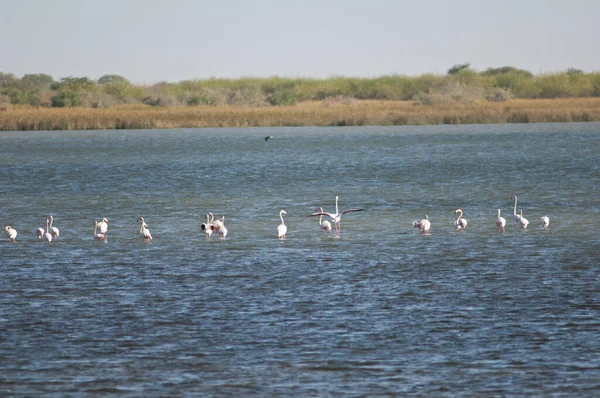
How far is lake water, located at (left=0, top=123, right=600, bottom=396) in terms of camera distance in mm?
12000

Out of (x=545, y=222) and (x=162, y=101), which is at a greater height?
(x=162, y=101)

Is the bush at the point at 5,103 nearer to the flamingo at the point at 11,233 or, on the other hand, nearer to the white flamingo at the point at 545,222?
the flamingo at the point at 11,233

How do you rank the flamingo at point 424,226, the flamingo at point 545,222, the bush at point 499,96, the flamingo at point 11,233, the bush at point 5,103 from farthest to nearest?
the bush at point 499,96, the bush at point 5,103, the flamingo at point 545,222, the flamingo at point 424,226, the flamingo at point 11,233

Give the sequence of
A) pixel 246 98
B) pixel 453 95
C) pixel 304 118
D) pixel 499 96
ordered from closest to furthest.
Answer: pixel 304 118 → pixel 453 95 → pixel 499 96 → pixel 246 98

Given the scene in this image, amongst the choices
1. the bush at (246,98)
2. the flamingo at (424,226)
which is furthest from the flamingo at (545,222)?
the bush at (246,98)

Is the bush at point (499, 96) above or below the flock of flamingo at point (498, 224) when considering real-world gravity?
above

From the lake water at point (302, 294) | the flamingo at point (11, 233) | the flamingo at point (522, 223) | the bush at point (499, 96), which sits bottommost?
the lake water at point (302, 294)

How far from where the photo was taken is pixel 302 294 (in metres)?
16.2

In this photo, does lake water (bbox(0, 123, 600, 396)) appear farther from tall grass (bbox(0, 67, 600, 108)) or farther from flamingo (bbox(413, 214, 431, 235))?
tall grass (bbox(0, 67, 600, 108))

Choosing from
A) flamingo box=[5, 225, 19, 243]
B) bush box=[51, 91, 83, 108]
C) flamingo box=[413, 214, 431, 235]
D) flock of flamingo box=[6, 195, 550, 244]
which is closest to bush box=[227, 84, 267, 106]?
bush box=[51, 91, 83, 108]

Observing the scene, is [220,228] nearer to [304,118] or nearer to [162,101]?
[304,118]

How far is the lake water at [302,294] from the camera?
1200 cm

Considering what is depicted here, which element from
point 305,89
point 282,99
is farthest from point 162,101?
point 305,89

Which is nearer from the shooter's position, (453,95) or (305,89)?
(453,95)
